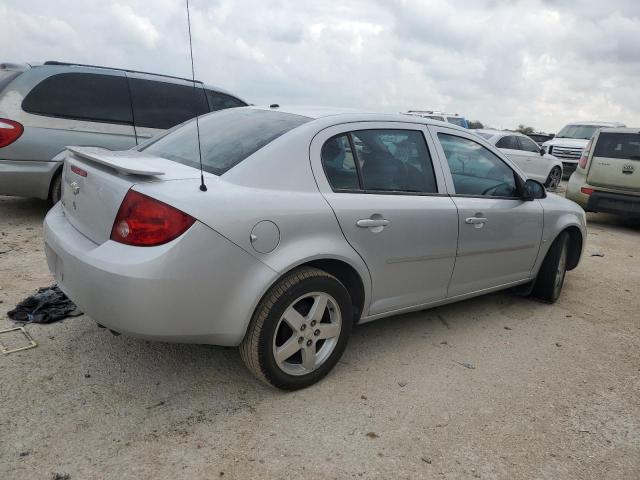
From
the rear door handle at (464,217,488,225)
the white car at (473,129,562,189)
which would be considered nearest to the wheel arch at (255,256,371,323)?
the rear door handle at (464,217,488,225)

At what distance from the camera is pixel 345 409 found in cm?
286

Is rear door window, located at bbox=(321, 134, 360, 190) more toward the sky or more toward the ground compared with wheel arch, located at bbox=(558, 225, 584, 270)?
more toward the sky

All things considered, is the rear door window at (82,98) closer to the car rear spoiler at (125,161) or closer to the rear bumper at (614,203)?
the car rear spoiler at (125,161)

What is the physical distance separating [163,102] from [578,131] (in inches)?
587

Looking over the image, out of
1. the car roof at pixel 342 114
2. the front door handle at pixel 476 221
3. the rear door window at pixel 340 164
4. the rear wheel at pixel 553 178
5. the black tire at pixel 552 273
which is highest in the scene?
the car roof at pixel 342 114

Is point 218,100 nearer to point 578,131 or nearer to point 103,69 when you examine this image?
point 103,69

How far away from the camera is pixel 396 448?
2.57 meters

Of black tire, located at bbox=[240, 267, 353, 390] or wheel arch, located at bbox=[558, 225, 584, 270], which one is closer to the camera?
black tire, located at bbox=[240, 267, 353, 390]

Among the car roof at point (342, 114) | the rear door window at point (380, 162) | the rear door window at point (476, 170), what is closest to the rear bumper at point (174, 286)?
the rear door window at point (380, 162)

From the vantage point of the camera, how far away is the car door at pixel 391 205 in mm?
3043

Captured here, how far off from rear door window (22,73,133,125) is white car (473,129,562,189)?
32.4 ft

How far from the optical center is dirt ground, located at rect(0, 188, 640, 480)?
2402mm

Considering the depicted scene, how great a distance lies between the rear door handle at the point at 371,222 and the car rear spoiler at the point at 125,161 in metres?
1.11

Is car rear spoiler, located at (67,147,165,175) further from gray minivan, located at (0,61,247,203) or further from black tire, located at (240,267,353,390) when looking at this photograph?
gray minivan, located at (0,61,247,203)
